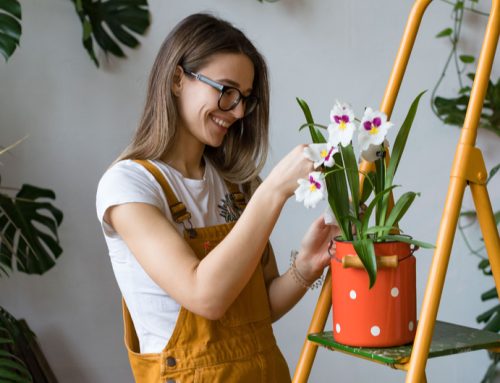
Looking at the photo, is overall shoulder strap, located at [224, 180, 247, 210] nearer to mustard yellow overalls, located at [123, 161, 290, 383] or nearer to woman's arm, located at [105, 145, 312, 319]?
mustard yellow overalls, located at [123, 161, 290, 383]

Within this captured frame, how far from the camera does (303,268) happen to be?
1553mm

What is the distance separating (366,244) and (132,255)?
54cm

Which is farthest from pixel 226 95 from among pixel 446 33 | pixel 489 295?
pixel 489 295

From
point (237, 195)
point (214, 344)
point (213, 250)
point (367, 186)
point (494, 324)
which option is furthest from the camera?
point (494, 324)

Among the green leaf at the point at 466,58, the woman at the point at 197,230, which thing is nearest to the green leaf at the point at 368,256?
the woman at the point at 197,230

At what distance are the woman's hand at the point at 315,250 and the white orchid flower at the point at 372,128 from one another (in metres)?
0.30

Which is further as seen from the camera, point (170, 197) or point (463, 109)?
point (463, 109)

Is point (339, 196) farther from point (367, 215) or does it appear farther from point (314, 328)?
point (314, 328)

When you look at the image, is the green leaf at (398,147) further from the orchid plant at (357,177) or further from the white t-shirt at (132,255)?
the white t-shirt at (132,255)

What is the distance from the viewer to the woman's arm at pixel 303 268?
1460 mm

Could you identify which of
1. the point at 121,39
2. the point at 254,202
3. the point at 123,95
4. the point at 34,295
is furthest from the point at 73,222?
the point at 254,202

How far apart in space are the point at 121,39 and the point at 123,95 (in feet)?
0.58

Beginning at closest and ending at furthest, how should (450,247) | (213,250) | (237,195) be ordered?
(450,247), (213,250), (237,195)

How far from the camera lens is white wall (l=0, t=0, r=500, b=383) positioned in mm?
2404
